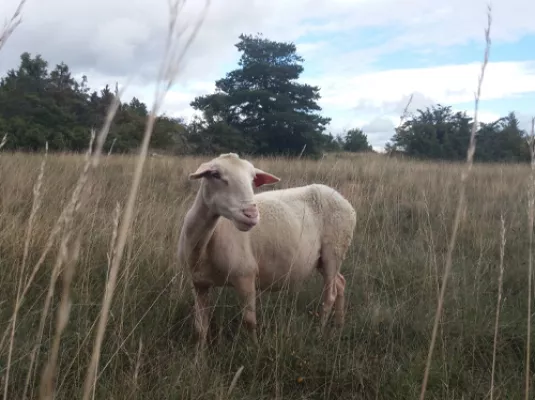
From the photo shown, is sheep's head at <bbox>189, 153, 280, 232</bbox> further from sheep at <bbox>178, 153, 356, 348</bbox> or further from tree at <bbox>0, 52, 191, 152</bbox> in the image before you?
tree at <bbox>0, 52, 191, 152</bbox>

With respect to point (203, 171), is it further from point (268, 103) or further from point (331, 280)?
point (268, 103)

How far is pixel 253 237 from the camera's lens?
146 inches

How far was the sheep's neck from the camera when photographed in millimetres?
3312

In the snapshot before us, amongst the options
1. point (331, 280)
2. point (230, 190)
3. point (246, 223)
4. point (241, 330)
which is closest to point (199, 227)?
point (230, 190)

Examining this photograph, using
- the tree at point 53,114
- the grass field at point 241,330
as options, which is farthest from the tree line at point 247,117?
the grass field at point 241,330

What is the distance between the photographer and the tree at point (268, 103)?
25625 mm

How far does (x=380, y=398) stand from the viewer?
104 inches

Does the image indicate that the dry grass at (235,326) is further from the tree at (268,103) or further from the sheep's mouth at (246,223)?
the tree at (268,103)

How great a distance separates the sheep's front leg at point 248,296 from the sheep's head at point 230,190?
55cm

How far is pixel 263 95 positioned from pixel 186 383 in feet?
79.4

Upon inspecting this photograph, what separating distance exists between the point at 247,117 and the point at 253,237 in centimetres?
2312

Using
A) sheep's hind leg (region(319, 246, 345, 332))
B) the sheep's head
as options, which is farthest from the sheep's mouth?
sheep's hind leg (region(319, 246, 345, 332))

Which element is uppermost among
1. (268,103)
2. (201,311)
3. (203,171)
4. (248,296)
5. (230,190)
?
(268,103)

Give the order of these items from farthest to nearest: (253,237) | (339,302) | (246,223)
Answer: (339,302) → (253,237) → (246,223)
